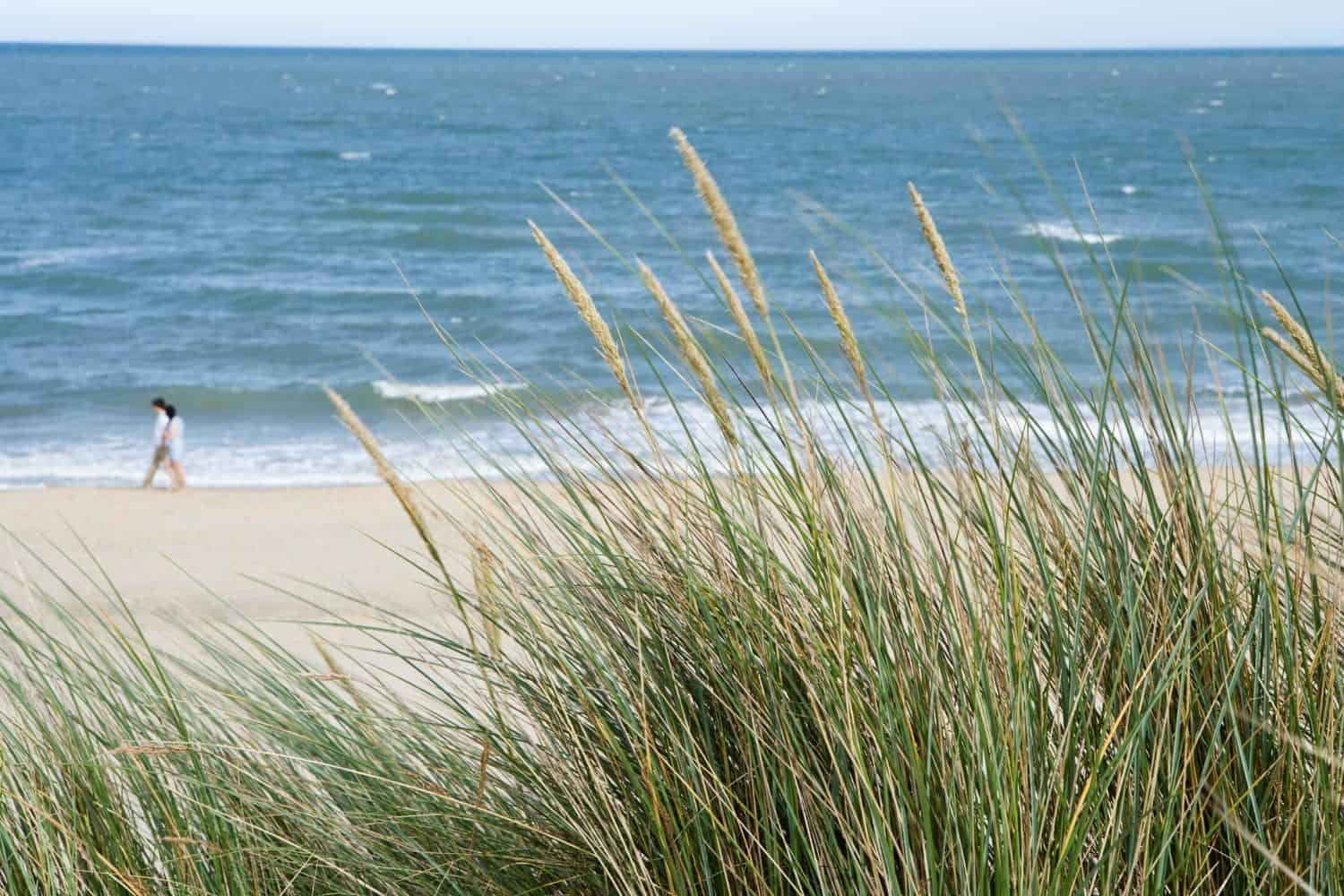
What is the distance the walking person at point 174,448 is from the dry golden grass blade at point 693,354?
40.5 ft

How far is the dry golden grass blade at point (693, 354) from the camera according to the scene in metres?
1.51

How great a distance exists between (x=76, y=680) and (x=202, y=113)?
76819mm

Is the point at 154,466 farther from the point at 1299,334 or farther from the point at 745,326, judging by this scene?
the point at 1299,334

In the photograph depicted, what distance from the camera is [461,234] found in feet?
106

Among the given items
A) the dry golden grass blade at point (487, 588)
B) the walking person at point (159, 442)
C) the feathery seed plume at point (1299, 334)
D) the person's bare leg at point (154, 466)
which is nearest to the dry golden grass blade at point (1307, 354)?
the feathery seed plume at point (1299, 334)

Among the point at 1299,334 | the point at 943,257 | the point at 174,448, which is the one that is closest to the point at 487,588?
the point at 943,257

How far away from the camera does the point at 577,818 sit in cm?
169

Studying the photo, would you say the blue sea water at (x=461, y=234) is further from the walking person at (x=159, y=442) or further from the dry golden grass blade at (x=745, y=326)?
→ the walking person at (x=159, y=442)

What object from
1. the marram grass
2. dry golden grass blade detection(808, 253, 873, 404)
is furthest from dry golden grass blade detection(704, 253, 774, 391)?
dry golden grass blade detection(808, 253, 873, 404)

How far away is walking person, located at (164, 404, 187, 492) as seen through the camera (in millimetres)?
12914

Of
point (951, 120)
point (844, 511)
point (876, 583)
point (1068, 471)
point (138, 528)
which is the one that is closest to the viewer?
point (876, 583)

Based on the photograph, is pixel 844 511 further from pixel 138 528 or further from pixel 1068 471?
pixel 138 528

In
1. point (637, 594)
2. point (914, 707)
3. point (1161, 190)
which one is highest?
point (637, 594)

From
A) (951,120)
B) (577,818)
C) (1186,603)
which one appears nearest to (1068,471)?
(1186,603)
